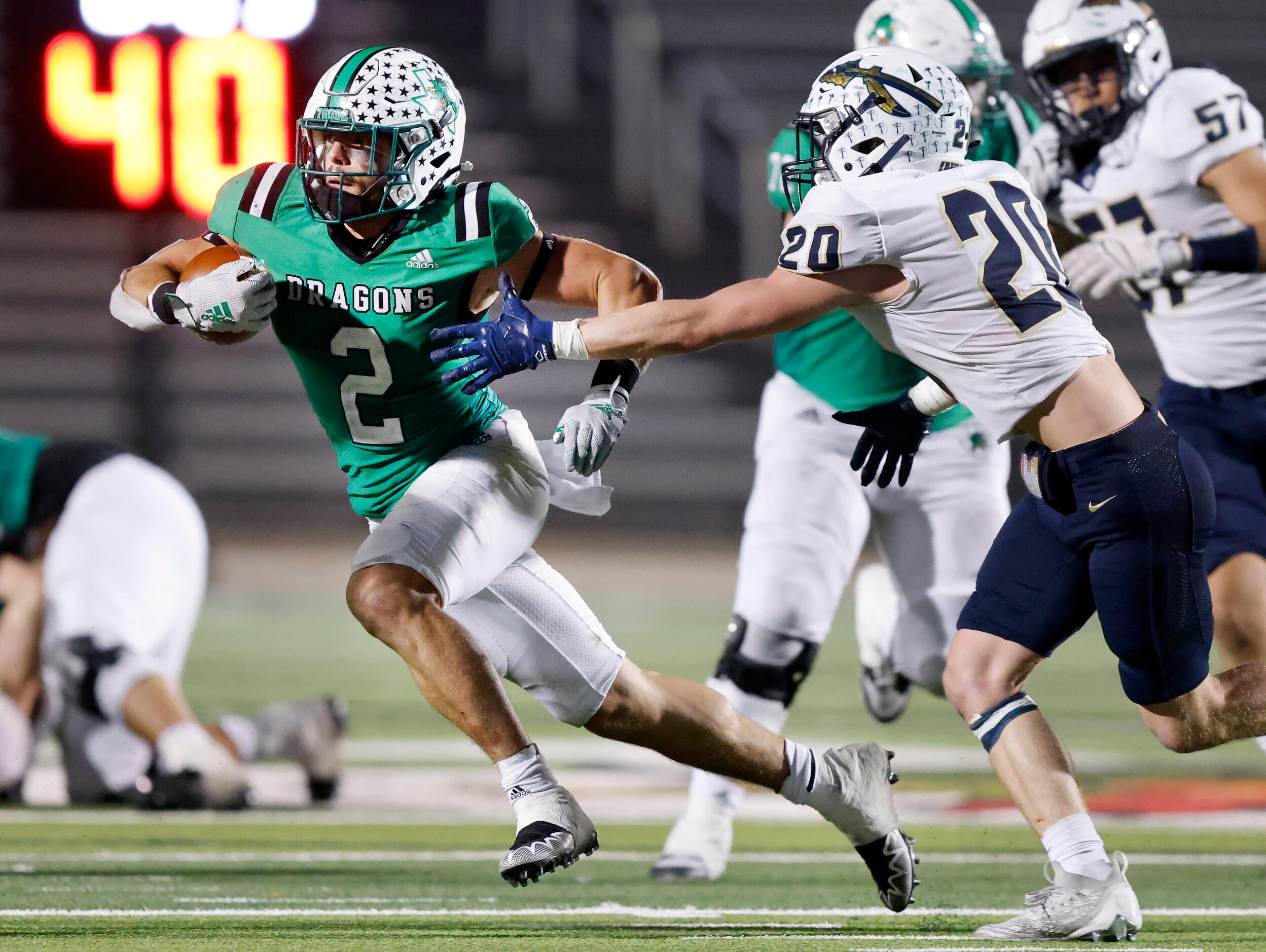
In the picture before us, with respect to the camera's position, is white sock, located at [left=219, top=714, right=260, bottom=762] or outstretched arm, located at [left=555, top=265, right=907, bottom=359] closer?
outstretched arm, located at [left=555, top=265, right=907, bottom=359]

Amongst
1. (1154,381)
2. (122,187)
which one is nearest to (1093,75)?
(122,187)

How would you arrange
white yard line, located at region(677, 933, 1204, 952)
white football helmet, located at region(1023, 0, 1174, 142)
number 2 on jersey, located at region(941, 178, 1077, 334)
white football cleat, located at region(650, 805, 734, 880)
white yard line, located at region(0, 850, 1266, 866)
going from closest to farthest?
1. white yard line, located at region(677, 933, 1204, 952)
2. number 2 on jersey, located at region(941, 178, 1077, 334)
3. white football cleat, located at region(650, 805, 734, 880)
4. white yard line, located at region(0, 850, 1266, 866)
5. white football helmet, located at region(1023, 0, 1174, 142)

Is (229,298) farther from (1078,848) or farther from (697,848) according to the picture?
(1078,848)

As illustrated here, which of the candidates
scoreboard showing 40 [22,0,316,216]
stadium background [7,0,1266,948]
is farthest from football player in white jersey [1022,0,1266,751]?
scoreboard showing 40 [22,0,316,216]

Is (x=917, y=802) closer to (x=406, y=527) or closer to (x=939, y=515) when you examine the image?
(x=939, y=515)

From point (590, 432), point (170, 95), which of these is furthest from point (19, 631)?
point (170, 95)

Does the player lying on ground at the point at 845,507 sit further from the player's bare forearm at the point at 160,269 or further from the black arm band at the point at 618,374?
the player's bare forearm at the point at 160,269

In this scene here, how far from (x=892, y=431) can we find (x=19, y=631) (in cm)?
278

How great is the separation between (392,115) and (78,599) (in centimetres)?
219

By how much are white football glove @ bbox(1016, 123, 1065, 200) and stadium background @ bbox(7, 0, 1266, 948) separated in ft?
15.0

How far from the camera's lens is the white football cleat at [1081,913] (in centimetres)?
323

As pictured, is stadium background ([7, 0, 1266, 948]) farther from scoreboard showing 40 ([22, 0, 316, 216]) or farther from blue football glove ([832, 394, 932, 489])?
blue football glove ([832, 394, 932, 489])

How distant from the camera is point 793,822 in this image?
199 inches

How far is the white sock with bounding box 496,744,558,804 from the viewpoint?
10.5 feet
